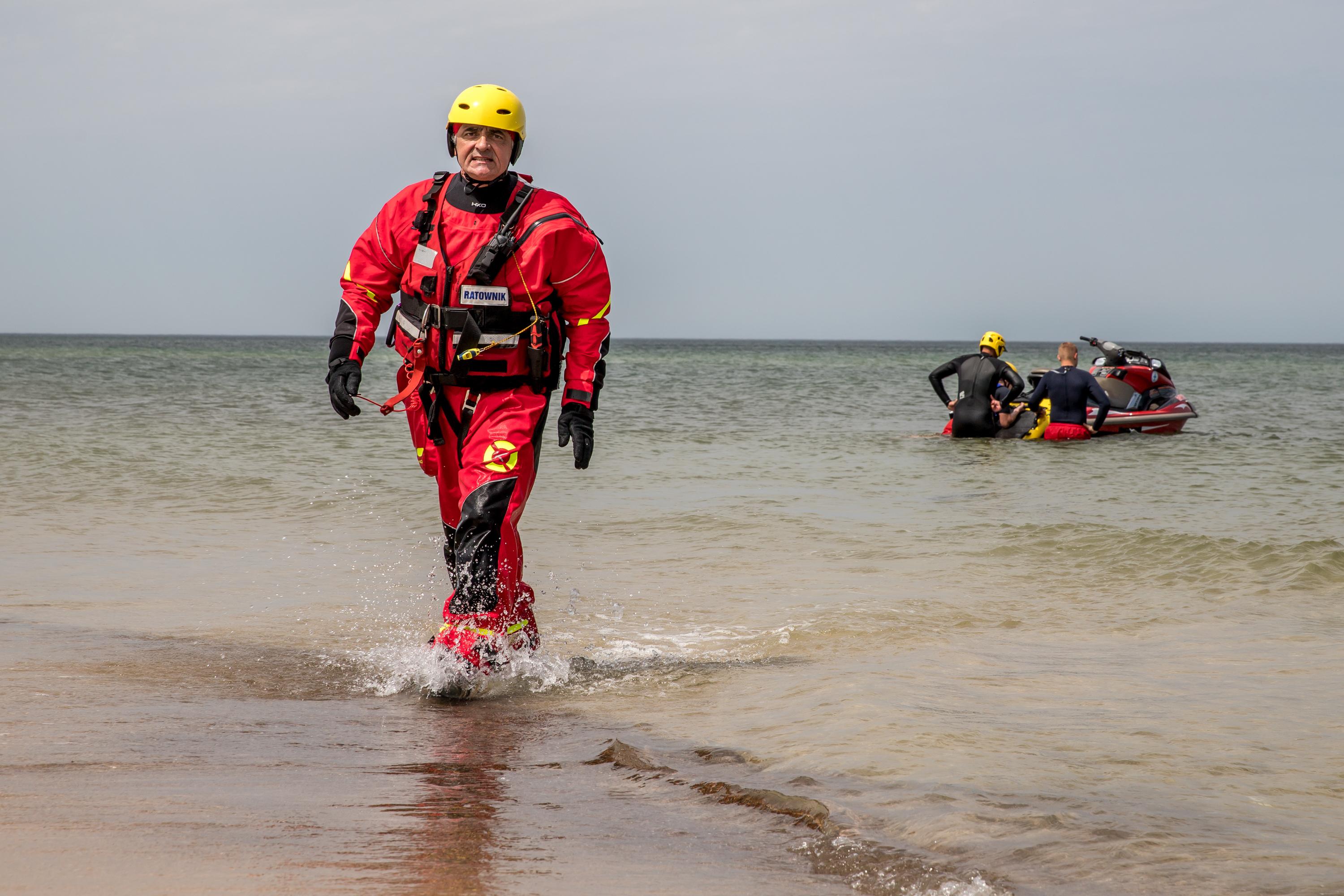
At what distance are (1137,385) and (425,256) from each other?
1432 centimetres

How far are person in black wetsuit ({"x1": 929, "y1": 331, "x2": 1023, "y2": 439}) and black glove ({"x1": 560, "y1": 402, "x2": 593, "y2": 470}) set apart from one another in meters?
10.8

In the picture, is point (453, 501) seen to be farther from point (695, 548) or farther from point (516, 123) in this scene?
point (695, 548)

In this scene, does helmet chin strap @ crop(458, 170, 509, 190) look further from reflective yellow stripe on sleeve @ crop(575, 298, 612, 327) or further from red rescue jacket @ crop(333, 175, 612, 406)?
reflective yellow stripe on sleeve @ crop(575, 298, 612, 327)

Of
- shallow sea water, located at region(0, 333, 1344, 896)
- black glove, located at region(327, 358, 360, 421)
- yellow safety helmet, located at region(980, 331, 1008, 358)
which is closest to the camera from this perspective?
shallow sea water, located at region(0, 333, 1344, 896)

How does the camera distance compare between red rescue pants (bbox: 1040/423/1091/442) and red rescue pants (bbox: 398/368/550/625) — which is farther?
red rescue pants (bbox: 1040/423/1091/442)

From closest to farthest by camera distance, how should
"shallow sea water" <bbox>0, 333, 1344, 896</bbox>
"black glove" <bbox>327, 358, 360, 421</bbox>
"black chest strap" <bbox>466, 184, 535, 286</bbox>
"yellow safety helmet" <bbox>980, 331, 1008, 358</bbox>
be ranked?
1. "shallow sea water" <bbox>0, 333, 1344, 896</bbox>
2. "black chest strap" <bbox>466, 184, 535, 286</bbox>
3. "black glove" <bbox>327, 358, 360, 421</bbox>
4. "yellow safety helmet" <bbox>980, 331, 1008, 358</bbox>

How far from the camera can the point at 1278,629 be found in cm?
493

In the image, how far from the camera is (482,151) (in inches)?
155

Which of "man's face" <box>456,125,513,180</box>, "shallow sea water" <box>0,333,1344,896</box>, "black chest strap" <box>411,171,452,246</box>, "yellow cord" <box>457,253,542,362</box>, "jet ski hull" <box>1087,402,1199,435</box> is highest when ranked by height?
"man's face" <box>456,125,513,180</box>

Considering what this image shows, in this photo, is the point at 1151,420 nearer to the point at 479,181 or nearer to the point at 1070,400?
the point at 1070,400

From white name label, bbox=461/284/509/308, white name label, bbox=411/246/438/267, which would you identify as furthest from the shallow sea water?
white name label, bbox=411/246/438/267

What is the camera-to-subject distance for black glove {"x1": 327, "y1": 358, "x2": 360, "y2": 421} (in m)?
3.99

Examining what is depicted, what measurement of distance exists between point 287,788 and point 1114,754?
6.46 feet

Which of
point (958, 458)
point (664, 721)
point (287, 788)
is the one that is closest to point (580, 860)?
point (287, 788)
